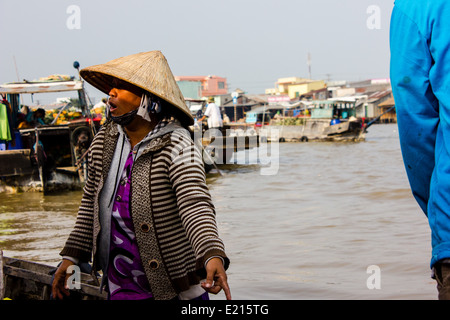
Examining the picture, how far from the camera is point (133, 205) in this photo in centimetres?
196

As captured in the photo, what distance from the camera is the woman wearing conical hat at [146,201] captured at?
191 centimetres

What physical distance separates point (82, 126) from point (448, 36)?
10095 mm

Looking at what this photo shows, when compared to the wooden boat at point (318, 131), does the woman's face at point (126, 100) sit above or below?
above

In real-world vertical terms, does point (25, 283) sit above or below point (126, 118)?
below

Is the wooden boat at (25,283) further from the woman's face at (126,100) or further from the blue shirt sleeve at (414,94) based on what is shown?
the blue shirt sleeve at (414,94)

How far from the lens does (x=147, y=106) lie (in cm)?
210

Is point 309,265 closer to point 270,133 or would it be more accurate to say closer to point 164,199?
point 164,199

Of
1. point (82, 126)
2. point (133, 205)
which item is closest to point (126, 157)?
point (133, 205)

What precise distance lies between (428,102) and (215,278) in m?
0.85

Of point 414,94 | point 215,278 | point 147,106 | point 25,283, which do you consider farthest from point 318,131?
point 414,94

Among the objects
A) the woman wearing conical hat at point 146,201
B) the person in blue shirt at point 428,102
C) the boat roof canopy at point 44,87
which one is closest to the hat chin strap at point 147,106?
the woman wearing conical hat at point 146,201

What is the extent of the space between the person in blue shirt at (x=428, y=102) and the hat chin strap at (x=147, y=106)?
3.06 ft

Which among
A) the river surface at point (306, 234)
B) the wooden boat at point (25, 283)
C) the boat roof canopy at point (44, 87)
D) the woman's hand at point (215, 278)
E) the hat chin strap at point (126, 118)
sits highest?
the hat chin strap at point (126, 118)

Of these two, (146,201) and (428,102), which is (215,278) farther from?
(428,102)
